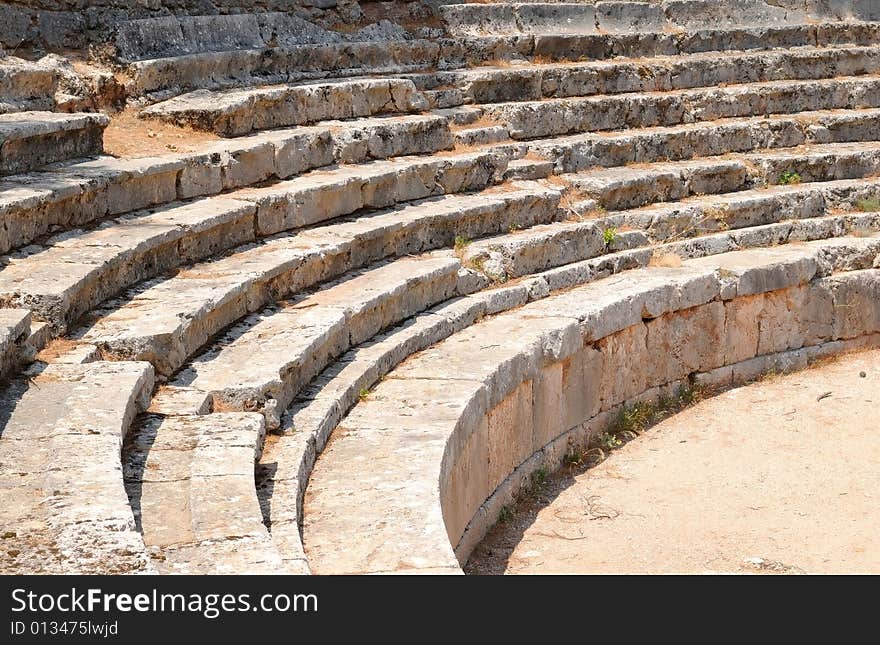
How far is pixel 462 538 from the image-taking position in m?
7.23

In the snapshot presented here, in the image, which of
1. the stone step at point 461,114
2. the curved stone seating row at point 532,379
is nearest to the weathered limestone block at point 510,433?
the curved stone seating row at point 532,379

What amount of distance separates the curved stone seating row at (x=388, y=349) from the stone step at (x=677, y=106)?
1.81 m

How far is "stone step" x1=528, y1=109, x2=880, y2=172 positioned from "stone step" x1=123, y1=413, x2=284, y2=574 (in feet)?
Result: 20.9

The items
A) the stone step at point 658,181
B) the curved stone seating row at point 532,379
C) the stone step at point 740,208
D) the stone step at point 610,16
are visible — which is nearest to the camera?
the curved stone seating row at point 532,379

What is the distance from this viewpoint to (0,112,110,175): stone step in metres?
7.56

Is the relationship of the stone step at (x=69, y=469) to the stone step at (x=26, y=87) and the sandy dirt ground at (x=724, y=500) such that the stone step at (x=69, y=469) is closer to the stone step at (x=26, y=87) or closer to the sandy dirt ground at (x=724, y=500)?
the sandy dirt ground at (x=724, y=500)

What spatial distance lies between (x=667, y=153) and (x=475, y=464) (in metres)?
5.84

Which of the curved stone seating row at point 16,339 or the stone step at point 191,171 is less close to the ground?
the stone step at point 191,171

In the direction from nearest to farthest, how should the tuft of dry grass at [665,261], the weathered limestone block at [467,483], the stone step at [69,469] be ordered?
1. the stone step at [69,469]
2. the weathered limestone block at [467,483]
3. the tuft of dry grass at [665,261]

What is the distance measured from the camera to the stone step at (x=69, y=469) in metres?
4.08

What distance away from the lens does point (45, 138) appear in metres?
7.92

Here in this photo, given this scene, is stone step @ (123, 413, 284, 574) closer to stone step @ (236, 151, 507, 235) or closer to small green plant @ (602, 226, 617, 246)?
stone step @ (236, 151, 507, 235)

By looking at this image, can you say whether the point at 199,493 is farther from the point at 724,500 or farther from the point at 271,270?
the point at 724,500

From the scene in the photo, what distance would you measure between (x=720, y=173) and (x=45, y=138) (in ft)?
21.2
